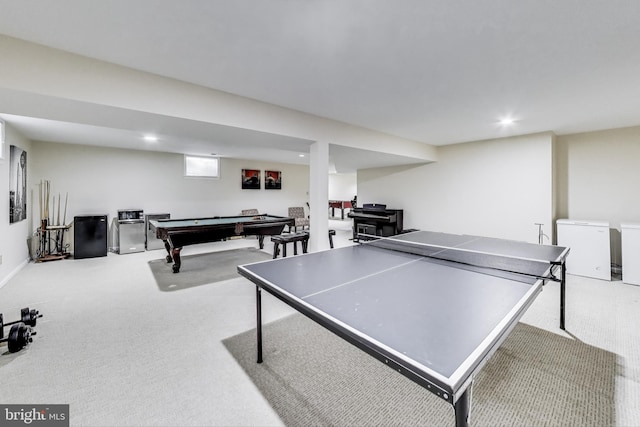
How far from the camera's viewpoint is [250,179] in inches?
329

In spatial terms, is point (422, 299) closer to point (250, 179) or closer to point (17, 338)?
point (17, 338)

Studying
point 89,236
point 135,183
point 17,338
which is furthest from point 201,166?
point 17,338

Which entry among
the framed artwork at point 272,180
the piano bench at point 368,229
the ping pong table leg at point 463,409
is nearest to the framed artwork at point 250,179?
the framed artwork at point 272,180

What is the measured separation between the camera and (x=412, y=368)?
0.83m

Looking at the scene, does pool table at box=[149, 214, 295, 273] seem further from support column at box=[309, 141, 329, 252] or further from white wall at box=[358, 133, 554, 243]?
white wall at box=[358, 133, 554, 243]

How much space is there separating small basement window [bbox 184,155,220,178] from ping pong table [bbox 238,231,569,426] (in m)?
6.27

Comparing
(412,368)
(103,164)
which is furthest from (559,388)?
(103,164)

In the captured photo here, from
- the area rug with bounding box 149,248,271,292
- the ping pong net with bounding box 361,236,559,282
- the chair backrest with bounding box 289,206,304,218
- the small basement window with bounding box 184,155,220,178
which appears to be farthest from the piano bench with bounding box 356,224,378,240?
the small basement window with bounding box 184,155,220,178

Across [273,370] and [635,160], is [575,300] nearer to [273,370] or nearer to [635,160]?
[635,160]

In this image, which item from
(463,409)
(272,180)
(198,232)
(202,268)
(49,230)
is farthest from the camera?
(272,180)

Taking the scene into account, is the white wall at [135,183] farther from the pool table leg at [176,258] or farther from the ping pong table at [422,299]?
the ping pong table at [422,299]

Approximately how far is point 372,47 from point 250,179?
6832mm

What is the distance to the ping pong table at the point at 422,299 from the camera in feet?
2.82

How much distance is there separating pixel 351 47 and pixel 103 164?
6.57 meters
